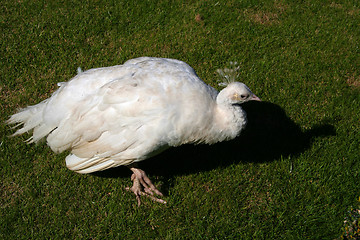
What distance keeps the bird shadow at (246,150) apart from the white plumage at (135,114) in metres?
0.67

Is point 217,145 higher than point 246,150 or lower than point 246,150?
higher

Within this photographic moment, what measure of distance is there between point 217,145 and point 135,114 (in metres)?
1.37

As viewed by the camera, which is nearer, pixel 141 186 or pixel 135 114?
pixel 135 114

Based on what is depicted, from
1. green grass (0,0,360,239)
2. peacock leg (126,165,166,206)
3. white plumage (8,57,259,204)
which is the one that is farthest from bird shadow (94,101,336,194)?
white plumage (8,57,259,204)

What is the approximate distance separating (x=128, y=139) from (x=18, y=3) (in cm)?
380

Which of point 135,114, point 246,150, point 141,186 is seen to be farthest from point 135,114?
point 246,150

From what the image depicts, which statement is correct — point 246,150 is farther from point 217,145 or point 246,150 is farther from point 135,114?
point 135,114

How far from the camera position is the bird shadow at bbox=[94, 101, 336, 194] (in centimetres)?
375

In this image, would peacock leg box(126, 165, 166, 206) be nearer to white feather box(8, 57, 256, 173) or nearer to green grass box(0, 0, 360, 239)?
green grass box(0, 0, 360, 239)

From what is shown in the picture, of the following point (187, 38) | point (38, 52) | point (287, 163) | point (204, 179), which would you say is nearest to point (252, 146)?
point (287, 163)

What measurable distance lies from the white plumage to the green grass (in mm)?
596

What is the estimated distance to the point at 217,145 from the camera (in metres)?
3.98

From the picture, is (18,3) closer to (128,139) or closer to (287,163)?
(128,139)

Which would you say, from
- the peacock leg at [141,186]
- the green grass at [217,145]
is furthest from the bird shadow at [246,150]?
the peacock leg at [141,186]
